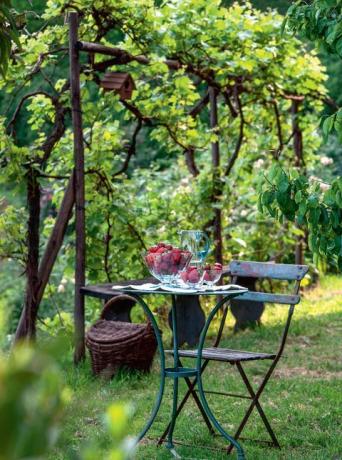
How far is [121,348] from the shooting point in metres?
6.23

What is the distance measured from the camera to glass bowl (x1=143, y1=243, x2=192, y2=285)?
4438 millimetres

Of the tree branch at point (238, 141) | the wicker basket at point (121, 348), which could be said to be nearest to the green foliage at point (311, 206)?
the wicker basket at point (121, 348)

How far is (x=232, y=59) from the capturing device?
26.9 ft

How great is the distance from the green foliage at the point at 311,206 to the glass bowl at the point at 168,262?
490 millimetres

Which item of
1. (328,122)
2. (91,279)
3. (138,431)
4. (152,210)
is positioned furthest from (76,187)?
(328,122)

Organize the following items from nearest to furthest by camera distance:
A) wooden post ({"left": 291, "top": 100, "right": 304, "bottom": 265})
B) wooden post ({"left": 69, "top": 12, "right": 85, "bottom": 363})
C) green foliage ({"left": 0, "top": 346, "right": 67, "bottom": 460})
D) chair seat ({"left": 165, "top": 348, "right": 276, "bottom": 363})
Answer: green foliage ({"left": 0, "top": 346, "right": 67, "bottom": 460}) < chair seat ({"left": 165, "top": 348, "right": 276, "bottom": 363}) < wooden post ({"left": 69, "top": 12, "right": 85, "bottom": 363}) < wooden post ({"left": 291, "top": 100, "right": 304, "bottom": 265})

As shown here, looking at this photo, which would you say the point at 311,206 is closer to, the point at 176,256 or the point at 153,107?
the point at 176,256

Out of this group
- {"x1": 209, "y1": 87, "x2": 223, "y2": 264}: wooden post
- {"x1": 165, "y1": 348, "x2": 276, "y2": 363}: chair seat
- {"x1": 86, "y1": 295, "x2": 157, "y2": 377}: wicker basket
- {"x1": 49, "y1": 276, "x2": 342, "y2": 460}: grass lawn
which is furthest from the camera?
{"x1": 209, "y1": 87, "x2": 223, "y2": 264}: wooden post

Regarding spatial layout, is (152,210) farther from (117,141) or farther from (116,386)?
(116,386)

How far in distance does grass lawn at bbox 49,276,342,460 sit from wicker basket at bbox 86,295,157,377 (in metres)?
0.08

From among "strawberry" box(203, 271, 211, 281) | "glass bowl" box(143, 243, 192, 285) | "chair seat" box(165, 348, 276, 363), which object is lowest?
"chair seat" box(165, 348, 276, 363)

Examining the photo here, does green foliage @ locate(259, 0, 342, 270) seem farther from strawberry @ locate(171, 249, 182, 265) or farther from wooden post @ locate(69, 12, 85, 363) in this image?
wooden post @ locate(69, 12, 85, 363)

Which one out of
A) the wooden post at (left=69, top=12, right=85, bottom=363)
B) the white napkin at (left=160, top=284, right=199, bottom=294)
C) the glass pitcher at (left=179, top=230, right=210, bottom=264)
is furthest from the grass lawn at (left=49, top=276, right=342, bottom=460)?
the glass pitcher at (left=179, top=230, right=210, bottom=264)

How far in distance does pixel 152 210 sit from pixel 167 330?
1090 millimetres
